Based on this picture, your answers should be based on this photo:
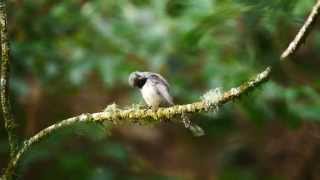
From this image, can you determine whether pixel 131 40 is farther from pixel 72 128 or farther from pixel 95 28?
pixel 72 128

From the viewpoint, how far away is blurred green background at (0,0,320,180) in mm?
3773

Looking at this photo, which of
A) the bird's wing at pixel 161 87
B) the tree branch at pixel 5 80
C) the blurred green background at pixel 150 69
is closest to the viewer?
the tree branch at pixel 5 80

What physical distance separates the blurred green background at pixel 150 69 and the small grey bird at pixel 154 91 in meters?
1.05

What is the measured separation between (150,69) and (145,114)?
2543mm

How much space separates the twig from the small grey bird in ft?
0.14

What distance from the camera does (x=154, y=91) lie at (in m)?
2.06

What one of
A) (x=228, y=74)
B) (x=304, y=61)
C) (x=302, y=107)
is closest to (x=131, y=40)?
(x=228, y=74)

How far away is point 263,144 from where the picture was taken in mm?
5086

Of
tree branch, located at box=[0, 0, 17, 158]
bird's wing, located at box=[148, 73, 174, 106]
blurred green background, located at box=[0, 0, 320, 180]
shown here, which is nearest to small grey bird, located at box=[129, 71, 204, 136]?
bird's wing, located at box=[148, 73, 174, 106]

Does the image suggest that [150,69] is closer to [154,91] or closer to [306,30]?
[154,91]

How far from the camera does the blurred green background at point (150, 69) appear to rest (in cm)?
377

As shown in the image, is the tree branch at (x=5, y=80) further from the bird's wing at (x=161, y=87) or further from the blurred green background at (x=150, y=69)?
the blurred green background at (x=150, y=69)

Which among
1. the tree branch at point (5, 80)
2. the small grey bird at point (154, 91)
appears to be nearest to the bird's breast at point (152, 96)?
the small grey bird at point (154, 91)

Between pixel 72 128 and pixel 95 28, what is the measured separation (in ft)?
7.58
